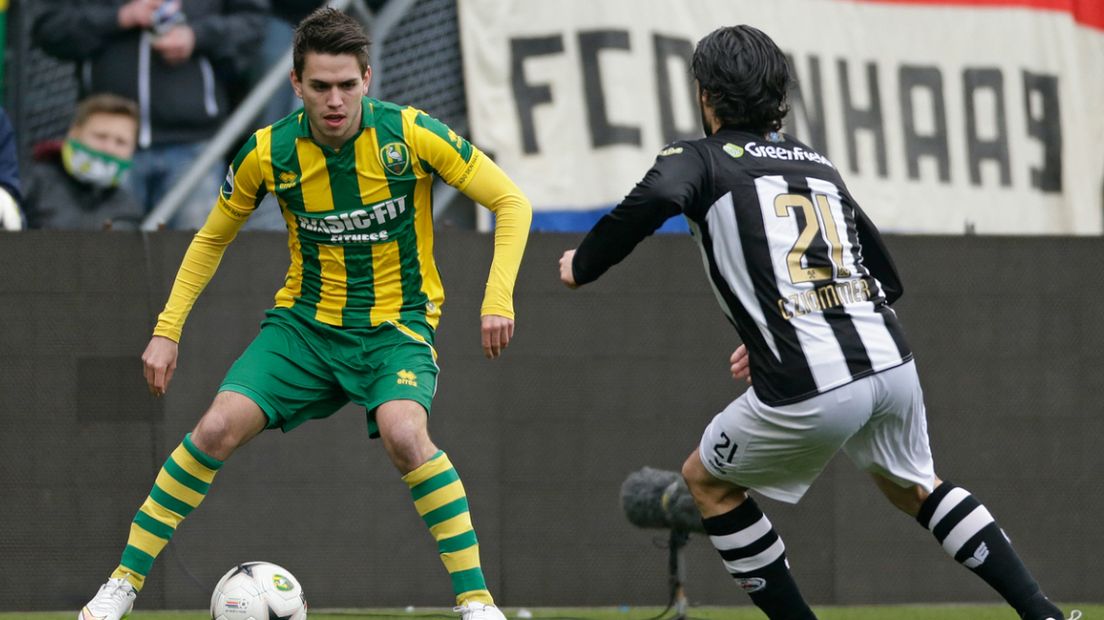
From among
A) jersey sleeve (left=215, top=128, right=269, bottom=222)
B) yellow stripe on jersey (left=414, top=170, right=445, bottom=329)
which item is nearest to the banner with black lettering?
yellow stripe on jersey (left=414, top=170, right=445, bottom=329)

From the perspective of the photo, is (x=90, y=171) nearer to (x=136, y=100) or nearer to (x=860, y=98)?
(x=136, y=100)

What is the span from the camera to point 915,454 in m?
4.91

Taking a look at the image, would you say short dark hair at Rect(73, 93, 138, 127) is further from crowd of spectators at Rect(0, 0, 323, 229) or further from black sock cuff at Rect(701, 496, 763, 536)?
black sock cuff at Rect(701, 496, 763, 536)

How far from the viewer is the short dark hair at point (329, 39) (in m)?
5.28

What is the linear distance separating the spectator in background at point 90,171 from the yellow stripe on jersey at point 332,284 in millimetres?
4023

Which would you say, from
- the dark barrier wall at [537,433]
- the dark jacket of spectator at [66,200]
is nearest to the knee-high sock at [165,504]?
the dark barrier wall at [537,433]

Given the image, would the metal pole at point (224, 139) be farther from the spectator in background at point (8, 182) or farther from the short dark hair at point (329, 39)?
the short dark hair at point (329, 39)

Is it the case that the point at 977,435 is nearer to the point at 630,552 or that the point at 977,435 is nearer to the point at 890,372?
the point at 630,552

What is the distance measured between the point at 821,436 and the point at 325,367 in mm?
1793

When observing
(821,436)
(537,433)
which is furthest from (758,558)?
(537,433)

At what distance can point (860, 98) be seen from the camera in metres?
10.4

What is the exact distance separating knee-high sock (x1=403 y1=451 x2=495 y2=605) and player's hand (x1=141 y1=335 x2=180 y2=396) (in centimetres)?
89

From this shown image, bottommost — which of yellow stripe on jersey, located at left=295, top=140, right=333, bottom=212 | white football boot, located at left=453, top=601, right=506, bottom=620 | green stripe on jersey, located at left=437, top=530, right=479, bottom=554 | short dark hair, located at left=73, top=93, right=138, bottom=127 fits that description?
white football boot, located at left=453, top=601, right=506, bottom=620

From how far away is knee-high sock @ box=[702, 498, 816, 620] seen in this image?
490cm
